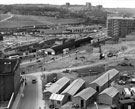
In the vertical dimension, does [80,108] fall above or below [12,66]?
below

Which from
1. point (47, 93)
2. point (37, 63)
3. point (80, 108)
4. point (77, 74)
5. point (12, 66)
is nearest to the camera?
point (80, 108)

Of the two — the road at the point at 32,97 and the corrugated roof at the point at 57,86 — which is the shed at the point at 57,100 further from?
the corrugated roof at the point at 57,86

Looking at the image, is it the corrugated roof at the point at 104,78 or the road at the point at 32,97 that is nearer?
the road at the point at 32,97

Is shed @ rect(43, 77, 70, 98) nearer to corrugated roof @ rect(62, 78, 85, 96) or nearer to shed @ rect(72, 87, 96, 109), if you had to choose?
corrugated roof @ rect(62, 78, 85, 96)

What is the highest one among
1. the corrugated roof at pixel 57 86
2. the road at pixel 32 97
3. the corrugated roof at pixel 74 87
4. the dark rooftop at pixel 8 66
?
the dark rooftop at pixel 8 66

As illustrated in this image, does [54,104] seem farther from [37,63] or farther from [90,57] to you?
[90,57]

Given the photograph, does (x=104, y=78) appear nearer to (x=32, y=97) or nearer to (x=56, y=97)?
(x=56, y=97)

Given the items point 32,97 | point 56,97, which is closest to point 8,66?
point 32,97

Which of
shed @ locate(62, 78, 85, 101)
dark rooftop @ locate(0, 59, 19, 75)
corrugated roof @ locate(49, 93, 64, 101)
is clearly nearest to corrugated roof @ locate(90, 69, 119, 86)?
shed @ locate(62, 78, 85, 101)

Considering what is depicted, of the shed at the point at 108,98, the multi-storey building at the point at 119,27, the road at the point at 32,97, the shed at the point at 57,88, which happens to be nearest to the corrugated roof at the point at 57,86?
the shed at the point at 57,88

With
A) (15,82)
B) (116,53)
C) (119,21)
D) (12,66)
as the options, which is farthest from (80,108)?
(119,21)
